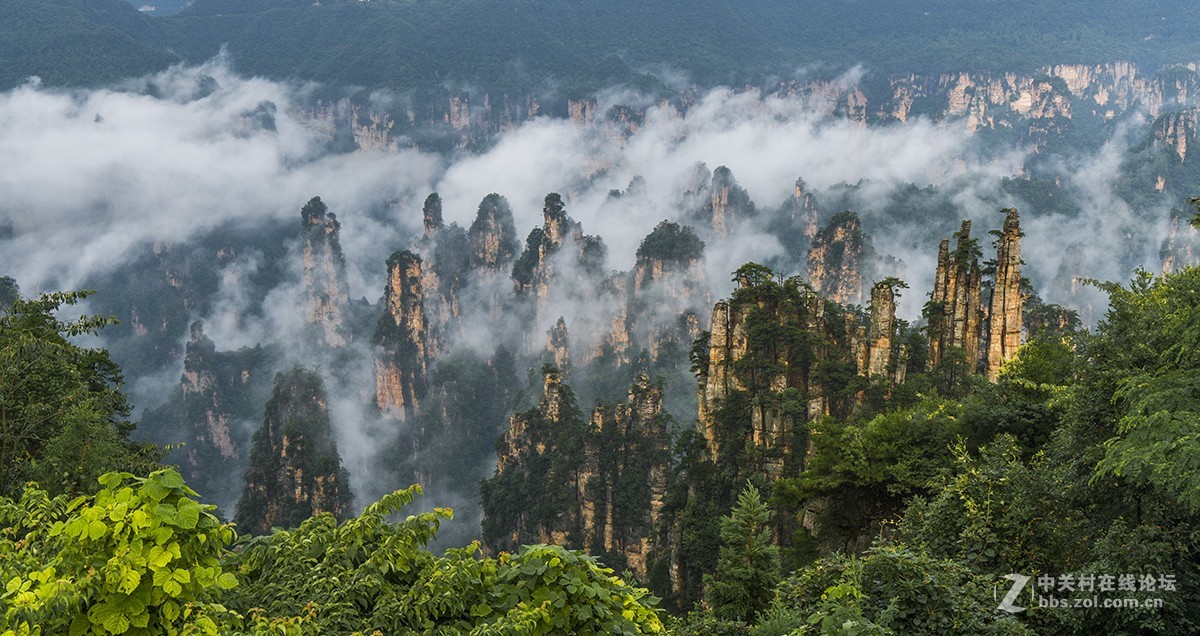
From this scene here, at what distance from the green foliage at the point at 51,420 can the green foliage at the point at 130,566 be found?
1124 centimetres

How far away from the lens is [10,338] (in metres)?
21.1

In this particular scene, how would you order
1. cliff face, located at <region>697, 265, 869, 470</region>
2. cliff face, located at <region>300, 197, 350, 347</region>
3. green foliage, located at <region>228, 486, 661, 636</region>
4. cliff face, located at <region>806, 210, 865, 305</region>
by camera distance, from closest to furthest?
green foliage, located at <region>228, 486, 661, 636</region> → cliff face, located at <region>697, 265, 869, 470</region> → cliff face, located at <region>806, 210, 865, 305</region> → cliff face, located at <region>300, 197, 350, 347</region>

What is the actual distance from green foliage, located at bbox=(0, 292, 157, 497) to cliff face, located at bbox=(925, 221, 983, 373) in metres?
35.6

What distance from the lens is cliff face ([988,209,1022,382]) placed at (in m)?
37.2

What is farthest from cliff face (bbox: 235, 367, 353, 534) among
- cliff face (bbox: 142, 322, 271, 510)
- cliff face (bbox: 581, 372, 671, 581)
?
cliff face (bbox: 142, 322, 271, 510)

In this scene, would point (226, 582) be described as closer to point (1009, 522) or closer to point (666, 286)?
point (1009, 522)

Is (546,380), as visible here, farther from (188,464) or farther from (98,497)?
(188,464)

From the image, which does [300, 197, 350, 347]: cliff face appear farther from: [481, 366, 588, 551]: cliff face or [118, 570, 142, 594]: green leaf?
[118, 570, 142, 594]: green leaf

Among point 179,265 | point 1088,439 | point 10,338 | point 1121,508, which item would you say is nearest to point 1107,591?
point 1121,508

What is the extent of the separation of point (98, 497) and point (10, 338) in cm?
1837

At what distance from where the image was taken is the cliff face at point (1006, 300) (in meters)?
37.2

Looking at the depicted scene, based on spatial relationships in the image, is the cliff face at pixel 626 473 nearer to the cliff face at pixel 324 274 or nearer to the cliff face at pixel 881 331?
the cliff face at pixel 881 331

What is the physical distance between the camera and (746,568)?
16.6 metres
